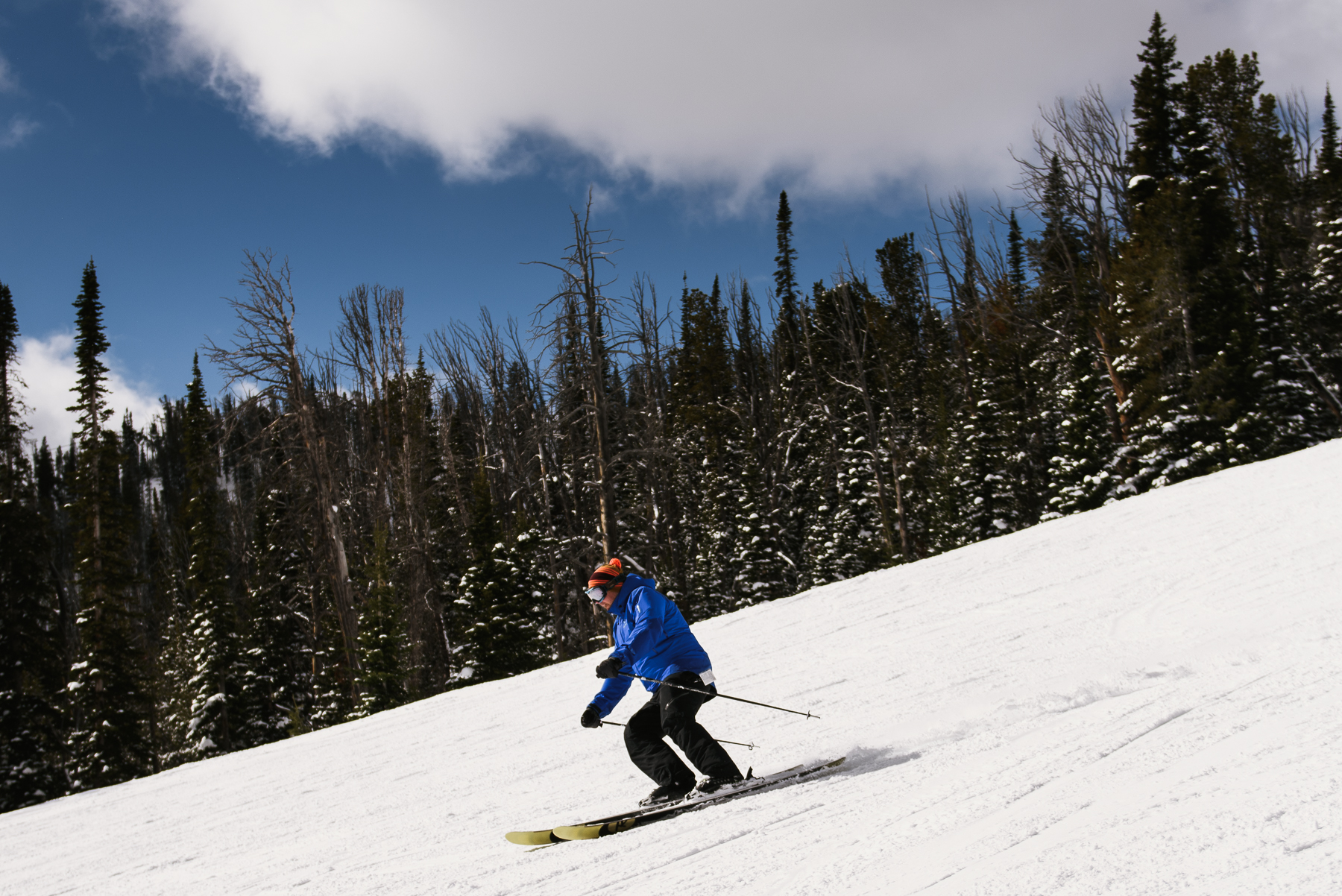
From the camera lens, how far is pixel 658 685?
17.1 feet

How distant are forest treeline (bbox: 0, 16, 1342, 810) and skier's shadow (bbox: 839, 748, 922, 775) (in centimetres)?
1051

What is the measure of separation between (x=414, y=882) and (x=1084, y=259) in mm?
44945

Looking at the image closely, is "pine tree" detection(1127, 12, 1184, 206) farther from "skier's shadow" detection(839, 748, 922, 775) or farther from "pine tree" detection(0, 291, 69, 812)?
"pine tree" detection(0, 291, 69, 812)

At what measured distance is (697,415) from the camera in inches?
1854

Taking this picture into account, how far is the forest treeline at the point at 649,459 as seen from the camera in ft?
73.4

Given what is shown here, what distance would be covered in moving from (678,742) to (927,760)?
1780 millimetres

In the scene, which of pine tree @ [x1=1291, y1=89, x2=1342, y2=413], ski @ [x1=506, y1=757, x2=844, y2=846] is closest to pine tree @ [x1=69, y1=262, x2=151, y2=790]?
ski @ [x1=506, y1=757, x2=844, y2=846]

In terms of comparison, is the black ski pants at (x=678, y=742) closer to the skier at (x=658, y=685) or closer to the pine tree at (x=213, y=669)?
the skier at (x=658, y=685)

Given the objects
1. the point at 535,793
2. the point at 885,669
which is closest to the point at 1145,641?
the point at 885,669

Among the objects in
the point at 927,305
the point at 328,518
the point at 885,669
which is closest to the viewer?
the point at 885,669

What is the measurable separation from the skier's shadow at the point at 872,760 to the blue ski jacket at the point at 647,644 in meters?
1.27

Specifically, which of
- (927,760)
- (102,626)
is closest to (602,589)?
(927,760)

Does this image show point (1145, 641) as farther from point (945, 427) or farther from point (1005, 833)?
point (945, 427)

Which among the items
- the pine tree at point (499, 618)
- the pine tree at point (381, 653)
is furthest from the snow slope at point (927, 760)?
the pine tree at point (499, 618)
